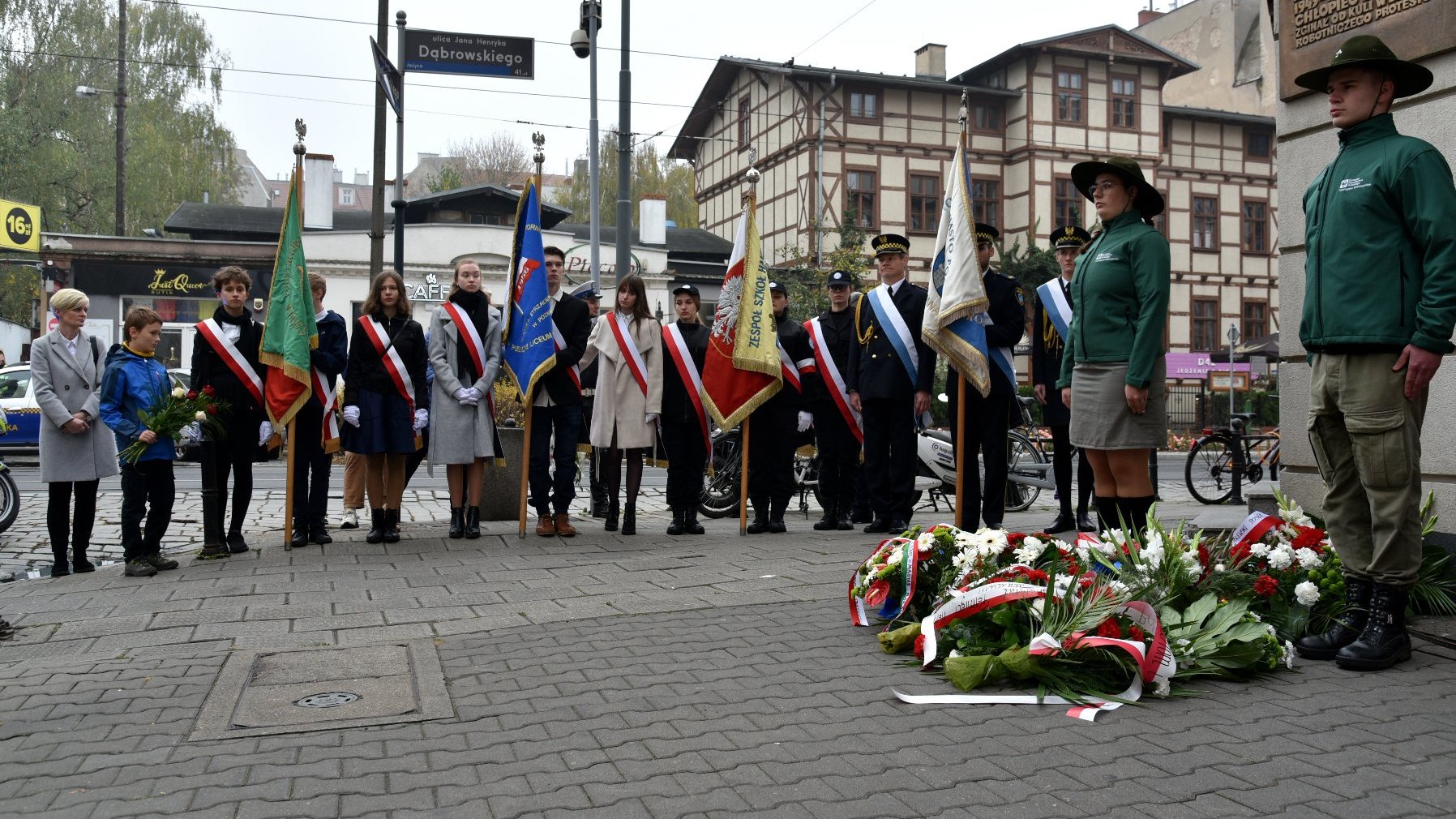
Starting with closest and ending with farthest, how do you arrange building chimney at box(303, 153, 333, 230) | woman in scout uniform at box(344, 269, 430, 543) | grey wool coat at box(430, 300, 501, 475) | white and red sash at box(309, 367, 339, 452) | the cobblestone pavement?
the cobblestone pavement, woman in scout uniform at box(344, 269, 430, 543), grey wool coat at box(430, 300, 501, 475), white and red sash at box(309, 367, 339, 452), building chimney at box(303, 153, 333, 230)

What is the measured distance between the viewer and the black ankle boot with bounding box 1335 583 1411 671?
477 cm

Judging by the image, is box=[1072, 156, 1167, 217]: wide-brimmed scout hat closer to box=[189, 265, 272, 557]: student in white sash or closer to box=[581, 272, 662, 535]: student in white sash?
box=[581, 272, 662, 535]: student in white sash

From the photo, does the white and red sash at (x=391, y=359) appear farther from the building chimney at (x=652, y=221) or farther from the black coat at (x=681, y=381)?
the building chimney at (x=652, y=221)

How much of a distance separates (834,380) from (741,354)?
0.97 meters

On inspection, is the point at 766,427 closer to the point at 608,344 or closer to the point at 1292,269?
the point at 608,344

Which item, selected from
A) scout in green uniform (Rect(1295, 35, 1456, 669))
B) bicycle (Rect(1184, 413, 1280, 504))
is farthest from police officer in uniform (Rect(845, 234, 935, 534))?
bicycle (Rect(1184, 413, 1280, 504))

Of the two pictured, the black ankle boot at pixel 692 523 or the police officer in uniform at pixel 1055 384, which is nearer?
the police officer in uniform at pixel 1055 384

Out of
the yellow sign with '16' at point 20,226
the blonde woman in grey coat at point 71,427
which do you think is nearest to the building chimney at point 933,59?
the yellow sign with '16' at point 20,226

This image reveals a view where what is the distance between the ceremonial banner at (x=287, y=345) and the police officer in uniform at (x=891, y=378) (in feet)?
13.5

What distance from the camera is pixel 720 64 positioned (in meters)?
41.2

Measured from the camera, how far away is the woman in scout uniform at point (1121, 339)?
5.96 m

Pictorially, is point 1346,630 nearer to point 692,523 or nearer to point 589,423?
point 692,523

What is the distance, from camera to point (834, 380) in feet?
33.3

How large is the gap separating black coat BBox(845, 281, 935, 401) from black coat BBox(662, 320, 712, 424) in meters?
1.22
